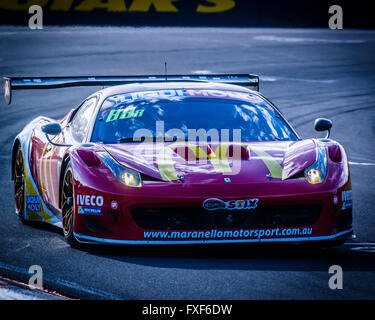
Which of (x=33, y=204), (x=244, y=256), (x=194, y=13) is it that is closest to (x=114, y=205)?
(x=244, y=256)

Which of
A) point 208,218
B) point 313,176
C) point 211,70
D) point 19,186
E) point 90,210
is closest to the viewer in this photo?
point 208,218

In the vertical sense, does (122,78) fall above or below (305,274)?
above

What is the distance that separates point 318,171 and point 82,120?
89.3 inches

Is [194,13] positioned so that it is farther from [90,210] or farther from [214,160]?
[90,210]

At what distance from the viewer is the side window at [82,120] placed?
7.84 metres

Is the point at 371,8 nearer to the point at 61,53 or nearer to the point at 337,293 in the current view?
the point at 61,53

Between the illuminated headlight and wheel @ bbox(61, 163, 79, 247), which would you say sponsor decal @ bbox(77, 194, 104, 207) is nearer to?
wheel @ bbox(61, 163, 79, 247)

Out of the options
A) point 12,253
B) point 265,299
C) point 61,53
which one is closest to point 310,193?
point 265,299

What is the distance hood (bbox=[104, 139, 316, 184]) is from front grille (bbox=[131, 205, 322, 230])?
21cm

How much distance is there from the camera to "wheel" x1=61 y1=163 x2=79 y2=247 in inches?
271

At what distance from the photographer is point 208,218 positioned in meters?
6.41

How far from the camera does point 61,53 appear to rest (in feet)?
88.7

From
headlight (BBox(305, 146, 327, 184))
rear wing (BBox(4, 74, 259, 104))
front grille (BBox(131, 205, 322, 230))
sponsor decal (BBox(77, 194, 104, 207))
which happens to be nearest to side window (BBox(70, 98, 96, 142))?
rear wing (BBox(4, 74, 259, 104))
